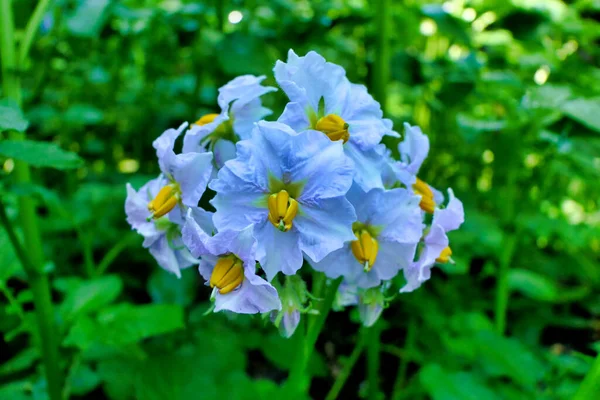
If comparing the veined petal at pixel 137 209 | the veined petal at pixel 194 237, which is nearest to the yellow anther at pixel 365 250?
the veined petal at pixel 194 237

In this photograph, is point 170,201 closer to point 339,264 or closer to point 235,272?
point 235,272

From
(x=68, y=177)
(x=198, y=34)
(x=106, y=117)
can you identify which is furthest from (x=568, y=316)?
(x=106, y=117)

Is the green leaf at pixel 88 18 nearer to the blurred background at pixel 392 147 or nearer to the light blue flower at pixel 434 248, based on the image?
the blurred background at pixel 392 147

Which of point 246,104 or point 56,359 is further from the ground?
point 246,104

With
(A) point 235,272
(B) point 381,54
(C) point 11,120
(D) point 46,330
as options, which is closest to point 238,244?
(A) point 235,272

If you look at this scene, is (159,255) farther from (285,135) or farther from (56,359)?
(56,359)
